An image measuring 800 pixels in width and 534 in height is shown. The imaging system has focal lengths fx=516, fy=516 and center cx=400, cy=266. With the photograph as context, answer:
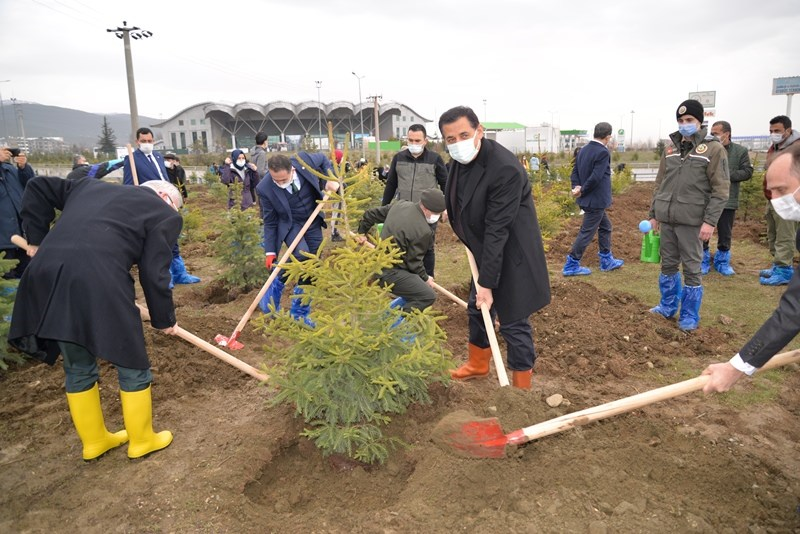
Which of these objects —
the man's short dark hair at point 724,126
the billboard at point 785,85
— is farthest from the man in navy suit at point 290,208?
the billboard at point 785,85

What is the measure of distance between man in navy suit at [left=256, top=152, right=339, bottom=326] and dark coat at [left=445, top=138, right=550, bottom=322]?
7.52ft

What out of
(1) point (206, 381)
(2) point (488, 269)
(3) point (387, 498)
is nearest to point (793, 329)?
(2) point (488, 269)

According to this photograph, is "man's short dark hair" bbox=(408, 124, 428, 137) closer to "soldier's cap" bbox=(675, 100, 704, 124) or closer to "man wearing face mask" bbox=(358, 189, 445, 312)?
"man wearing face mask" bbox=(358, 189, 445, 312)

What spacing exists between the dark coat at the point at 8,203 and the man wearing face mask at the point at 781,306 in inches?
299

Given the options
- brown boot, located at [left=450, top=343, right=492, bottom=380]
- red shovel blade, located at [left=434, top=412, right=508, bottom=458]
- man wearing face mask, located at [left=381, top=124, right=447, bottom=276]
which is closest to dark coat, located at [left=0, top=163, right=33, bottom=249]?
man wearing face mask, located at [left=381, top=124, right=447, bottom=276]

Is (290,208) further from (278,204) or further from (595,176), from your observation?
(595,176)

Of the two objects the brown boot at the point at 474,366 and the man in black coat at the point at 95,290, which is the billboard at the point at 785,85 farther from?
the man in black coat at the point at 95,290

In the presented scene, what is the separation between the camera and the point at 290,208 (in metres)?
5.77

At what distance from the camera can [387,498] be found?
2957 mm

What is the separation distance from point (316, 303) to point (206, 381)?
188 centimetres

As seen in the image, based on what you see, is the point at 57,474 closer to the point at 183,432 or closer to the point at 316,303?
the point at 183,432

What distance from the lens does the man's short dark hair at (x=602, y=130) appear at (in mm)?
7457

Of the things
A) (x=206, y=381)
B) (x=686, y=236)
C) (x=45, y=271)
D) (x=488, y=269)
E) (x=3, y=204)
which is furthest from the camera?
(x=3, y=204)

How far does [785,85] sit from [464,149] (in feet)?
101
